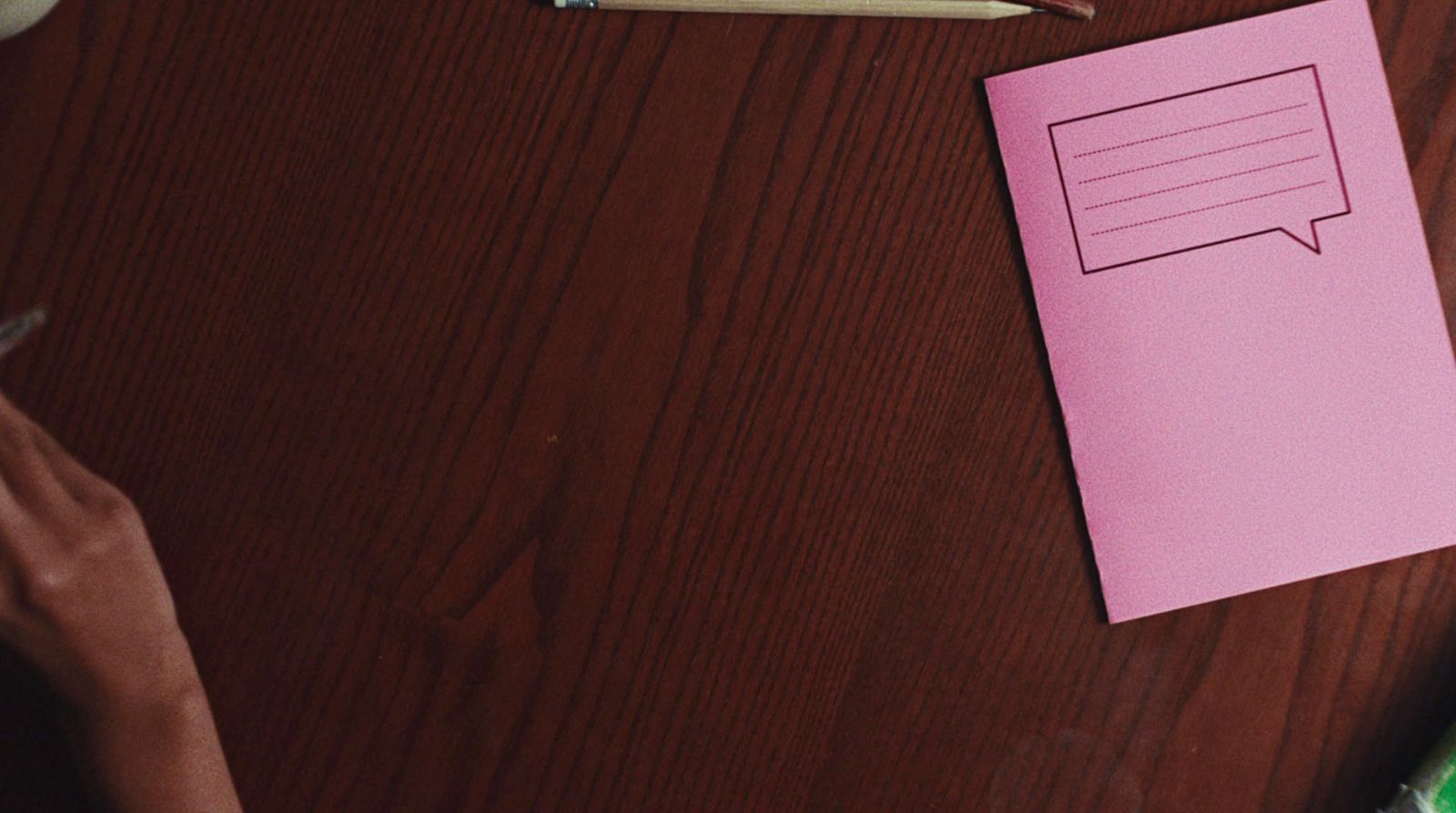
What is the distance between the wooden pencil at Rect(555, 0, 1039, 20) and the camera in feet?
1.82

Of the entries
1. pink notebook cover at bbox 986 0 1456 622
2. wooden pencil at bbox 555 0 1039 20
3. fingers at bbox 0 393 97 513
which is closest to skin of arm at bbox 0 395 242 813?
fingers at bbox 0 393 97 513

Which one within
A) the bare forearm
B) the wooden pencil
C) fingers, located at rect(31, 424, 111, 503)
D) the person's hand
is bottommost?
the bare forearm

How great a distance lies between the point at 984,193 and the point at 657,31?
18 centimetres

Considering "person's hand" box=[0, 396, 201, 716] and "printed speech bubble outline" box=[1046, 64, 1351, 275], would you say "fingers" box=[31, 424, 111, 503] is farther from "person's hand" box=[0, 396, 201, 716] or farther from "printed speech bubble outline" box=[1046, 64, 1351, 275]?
"printed speech bubble outline" box=[1046, 64, 1351, 275]

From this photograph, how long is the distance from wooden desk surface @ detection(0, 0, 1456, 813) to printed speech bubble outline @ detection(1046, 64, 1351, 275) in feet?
0.11

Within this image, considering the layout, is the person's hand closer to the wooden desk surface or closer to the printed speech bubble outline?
the wooden desk surface

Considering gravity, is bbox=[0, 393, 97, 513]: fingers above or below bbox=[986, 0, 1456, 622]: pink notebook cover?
below

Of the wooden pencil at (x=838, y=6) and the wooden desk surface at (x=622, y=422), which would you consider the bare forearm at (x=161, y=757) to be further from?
the wooden pencil at (x=838, y=6)

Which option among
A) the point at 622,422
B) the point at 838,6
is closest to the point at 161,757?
the point at 622,422

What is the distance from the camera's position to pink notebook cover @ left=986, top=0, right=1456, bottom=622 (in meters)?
0.57

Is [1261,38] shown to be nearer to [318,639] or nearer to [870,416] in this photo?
[870,416]

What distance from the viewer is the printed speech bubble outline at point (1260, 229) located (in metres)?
0.57

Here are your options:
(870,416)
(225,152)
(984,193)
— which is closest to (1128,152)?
(984,193)

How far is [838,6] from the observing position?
0.56 metres
